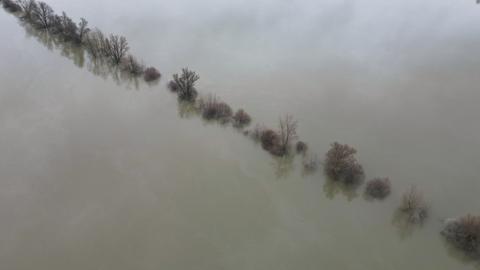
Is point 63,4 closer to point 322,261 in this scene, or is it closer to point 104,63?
point 104,63

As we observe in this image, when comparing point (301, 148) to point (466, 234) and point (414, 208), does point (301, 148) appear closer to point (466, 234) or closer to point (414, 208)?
point (414, 208)

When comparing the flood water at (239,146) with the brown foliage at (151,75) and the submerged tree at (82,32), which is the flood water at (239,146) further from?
the submerged tree at (82,32)

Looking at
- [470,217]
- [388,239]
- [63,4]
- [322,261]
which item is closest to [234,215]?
[322,261]

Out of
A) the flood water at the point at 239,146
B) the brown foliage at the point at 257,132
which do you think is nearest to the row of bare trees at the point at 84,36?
the flood water at the point at 239,146

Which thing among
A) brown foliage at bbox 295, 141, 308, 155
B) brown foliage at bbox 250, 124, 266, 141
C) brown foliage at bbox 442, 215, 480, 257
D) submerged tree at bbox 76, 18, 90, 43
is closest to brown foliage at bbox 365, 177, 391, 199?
brown foliage at bbox 442, 215, 480, 257

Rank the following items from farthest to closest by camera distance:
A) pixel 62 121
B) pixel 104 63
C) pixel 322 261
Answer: pixel 104 63 < pixel 62 121 < pixel 322 261
